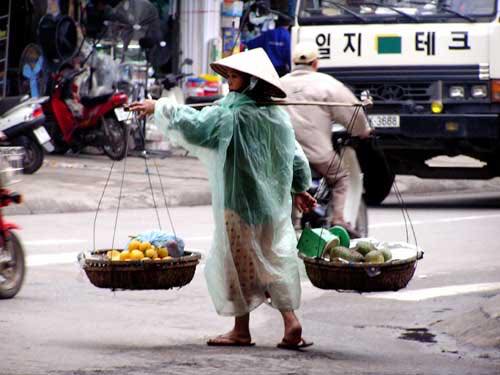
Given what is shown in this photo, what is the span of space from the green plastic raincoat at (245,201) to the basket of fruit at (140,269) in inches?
6.1

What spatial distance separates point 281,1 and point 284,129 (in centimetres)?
1018

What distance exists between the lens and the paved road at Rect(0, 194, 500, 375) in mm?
7004

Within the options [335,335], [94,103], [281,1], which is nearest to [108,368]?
[335,335]

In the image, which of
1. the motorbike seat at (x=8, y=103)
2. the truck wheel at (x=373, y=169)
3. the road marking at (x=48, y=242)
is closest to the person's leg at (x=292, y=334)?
the truck wheel at (x=373, y=169)

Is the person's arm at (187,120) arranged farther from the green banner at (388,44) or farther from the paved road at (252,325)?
the green banner at (388,44)

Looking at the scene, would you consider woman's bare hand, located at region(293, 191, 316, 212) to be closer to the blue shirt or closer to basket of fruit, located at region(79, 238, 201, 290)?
basket of fruit, located at region(79, 238, 201, 290)

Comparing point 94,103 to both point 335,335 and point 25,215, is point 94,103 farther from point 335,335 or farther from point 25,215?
point 335,335

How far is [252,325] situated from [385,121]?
7.79 m

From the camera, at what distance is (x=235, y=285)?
24.7 ft

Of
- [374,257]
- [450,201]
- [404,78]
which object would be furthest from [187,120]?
[450,201]

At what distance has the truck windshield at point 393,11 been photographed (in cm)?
1559

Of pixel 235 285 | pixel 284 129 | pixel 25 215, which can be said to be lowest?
pixel 25 215

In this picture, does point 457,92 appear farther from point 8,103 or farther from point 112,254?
point 112,254

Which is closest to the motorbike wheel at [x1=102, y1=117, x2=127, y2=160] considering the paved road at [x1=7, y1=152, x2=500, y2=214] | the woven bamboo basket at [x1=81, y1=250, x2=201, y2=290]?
the paved road at [x1=7, y1=152, x2=500, y2=214]
